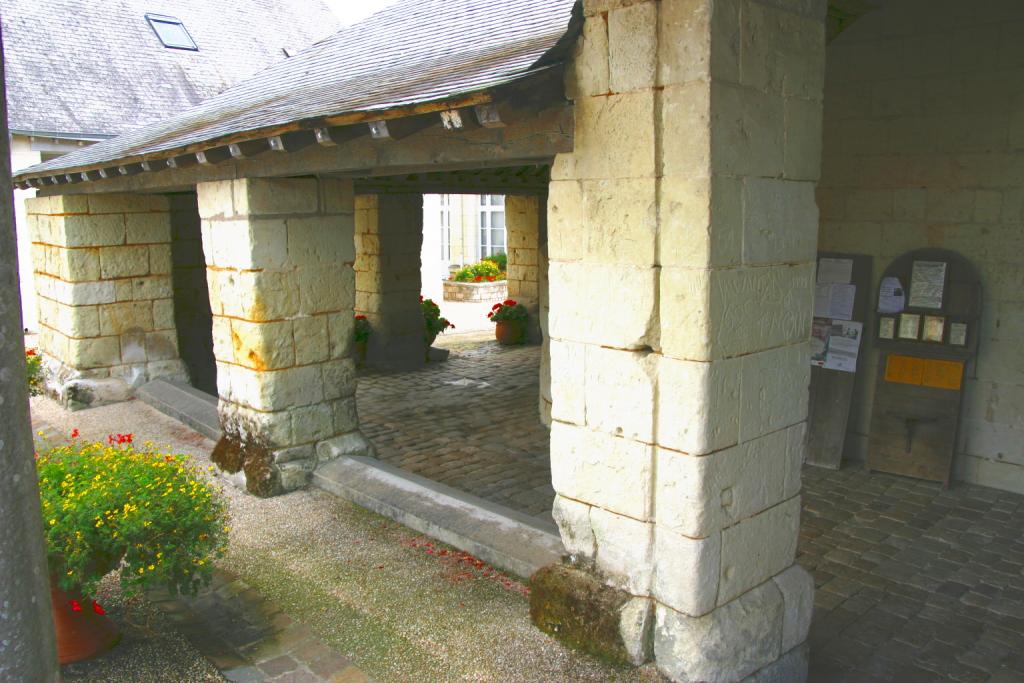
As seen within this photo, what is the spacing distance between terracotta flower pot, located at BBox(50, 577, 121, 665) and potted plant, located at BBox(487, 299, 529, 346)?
890cm

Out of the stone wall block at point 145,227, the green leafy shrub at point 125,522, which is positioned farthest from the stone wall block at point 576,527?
the stone wall block at point 145,227

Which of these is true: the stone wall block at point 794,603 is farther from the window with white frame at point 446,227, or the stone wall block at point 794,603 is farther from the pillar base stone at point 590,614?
the window with white frame at point 446,227

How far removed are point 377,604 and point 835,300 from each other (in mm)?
4155

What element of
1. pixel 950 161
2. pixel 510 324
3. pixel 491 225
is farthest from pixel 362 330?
pixel 491 225

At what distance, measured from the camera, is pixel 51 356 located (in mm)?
8750

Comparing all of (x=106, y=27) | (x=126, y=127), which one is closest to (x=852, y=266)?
(x=126, y=127)

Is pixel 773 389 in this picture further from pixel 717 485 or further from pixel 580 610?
pixel 580 610

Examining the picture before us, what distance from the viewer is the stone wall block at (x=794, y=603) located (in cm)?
340

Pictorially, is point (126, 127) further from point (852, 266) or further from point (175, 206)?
point (852, 266)

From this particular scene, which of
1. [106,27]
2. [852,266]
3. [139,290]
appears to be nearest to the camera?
[852,266]

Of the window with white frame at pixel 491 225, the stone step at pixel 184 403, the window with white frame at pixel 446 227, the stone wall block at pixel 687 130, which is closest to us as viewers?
the stone wall block at pixel 687 130

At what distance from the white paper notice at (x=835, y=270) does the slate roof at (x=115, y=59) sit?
37.7 ft

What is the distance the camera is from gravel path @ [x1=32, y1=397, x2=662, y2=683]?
11.0 feet

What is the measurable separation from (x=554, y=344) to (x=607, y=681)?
1.35 meters
